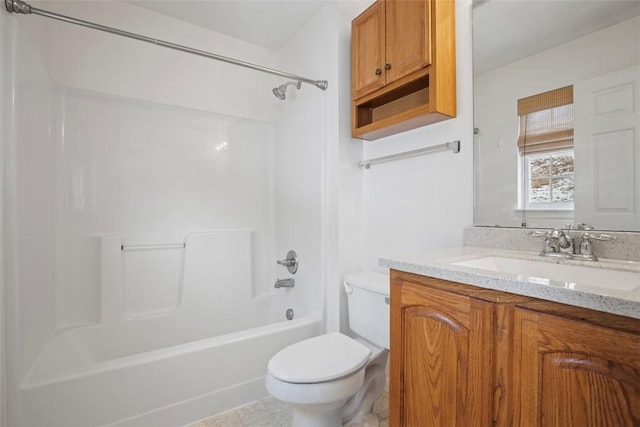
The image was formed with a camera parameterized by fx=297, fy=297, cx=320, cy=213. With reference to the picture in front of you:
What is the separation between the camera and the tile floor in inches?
60.1

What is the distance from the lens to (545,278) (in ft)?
2.60

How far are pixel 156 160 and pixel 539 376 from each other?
2417 millimetres

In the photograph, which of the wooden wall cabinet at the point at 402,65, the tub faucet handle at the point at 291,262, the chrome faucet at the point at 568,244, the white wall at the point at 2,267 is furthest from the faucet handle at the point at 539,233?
the white wall at the point at 2,267

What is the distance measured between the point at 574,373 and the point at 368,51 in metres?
1.66

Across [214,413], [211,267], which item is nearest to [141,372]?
[214,413]

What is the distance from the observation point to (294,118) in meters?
2.37

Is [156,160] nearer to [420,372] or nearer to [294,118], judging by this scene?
Result: [294,118]

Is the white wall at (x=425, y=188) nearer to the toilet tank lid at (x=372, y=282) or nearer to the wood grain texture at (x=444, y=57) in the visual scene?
the wood grain texture at (x=444, y=57)

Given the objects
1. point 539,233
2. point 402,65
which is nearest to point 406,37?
point 402,65

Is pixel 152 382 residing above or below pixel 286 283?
below

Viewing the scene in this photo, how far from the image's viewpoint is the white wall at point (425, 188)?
1.43m

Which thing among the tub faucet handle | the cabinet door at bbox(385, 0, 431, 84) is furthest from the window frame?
the tub faucet handle

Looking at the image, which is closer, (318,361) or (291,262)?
(318,361)

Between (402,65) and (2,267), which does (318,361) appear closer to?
(2,267)
